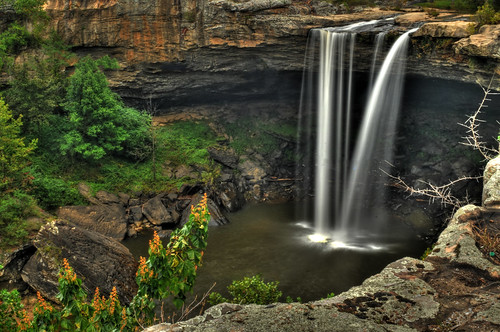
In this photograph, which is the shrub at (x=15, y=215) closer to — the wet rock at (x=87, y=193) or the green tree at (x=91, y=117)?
the wet rock at (x=87, y=193)

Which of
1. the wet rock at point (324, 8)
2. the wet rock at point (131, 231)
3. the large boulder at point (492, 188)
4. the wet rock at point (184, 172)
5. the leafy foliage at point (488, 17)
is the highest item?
the wet rock at point (324, 8)

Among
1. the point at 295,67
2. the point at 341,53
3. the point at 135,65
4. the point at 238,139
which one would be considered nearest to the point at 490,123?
the point at 341,53

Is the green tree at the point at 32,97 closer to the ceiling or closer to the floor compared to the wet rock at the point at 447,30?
closer to the floor

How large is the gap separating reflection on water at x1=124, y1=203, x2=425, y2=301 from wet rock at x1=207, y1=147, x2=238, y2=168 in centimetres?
538

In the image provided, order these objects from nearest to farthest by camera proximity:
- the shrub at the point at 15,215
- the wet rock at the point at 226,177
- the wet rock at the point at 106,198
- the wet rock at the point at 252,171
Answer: the shrub at the point at 15,215, the wet rock at the point at 106,198, the wet rock at the point at 226,177, the wet rock at the point at 252,171

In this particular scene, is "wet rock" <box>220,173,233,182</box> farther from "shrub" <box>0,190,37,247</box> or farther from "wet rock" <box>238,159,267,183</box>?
"shrub" <box>0,190,37,247</box>

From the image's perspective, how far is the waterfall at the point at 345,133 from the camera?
68.6 feet

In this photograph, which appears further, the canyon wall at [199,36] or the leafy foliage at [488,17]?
the canyon wall at [199,36]

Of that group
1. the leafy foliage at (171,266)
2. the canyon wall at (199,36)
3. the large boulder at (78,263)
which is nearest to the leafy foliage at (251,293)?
the large boulder at (78,263)

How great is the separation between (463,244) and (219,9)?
18.6 metres

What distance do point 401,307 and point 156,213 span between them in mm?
15734

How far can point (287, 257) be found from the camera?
17.3 m

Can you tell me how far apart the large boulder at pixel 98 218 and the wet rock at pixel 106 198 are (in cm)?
73

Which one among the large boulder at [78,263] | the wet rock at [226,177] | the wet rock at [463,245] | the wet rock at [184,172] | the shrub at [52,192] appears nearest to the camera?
the wet rock at [463,245]
